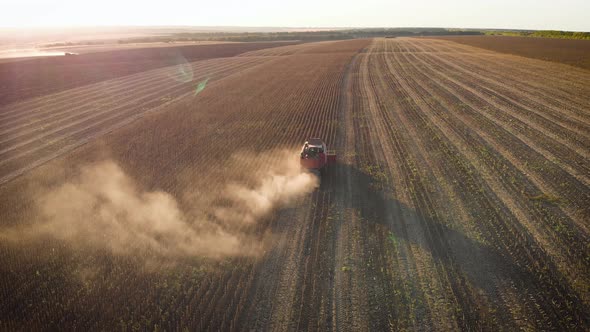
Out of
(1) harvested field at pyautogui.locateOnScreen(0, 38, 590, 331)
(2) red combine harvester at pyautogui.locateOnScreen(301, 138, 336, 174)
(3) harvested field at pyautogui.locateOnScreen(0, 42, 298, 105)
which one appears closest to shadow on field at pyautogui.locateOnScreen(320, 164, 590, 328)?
(1) harvested field at pyautogui.locateOnScreen(0, 38, 590, 331)

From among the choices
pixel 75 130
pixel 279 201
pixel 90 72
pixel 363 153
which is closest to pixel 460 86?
pixel 363 153

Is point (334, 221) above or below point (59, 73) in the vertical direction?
above

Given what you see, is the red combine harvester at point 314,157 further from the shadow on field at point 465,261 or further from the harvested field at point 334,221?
the shadow on field at point 465,261

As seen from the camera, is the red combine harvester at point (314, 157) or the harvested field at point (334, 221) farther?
the red combine harvester at point (314, 157)

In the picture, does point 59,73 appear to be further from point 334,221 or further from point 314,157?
point 334,221

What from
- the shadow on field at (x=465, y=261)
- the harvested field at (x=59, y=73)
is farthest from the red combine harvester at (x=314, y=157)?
the harvested field at (x=59, y=73)

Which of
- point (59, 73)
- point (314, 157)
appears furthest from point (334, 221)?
point (59, 73)

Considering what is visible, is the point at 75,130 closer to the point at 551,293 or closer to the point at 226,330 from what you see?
the point at 226,330
